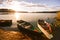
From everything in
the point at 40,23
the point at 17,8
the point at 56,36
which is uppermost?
the point at 17,8

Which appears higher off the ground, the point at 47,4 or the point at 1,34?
the point at 47,4

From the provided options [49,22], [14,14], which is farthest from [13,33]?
[49,22]

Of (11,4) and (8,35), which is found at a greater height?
(11,4)

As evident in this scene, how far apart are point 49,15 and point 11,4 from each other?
0.35m

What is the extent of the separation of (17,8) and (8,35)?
247 millimetres

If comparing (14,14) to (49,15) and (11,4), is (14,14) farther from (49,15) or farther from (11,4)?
(49,15)

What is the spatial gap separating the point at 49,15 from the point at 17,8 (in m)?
0.29

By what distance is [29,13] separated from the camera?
1.16 m

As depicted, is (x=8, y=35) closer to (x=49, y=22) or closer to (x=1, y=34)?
(x=1, y=34)

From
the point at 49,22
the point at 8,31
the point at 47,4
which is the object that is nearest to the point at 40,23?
the point at 49,22

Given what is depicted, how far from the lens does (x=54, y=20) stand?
116 centimetres

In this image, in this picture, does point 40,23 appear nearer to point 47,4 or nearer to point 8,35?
point 47,4

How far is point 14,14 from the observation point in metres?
1.16

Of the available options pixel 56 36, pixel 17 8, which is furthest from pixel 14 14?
pixel 56 36
